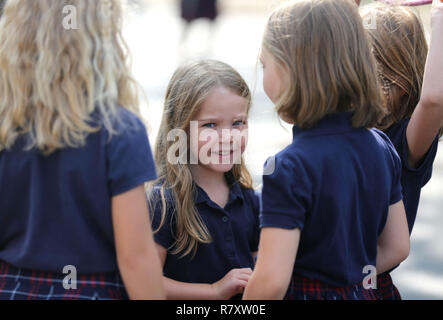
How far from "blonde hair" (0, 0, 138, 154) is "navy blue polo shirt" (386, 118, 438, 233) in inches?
40.6

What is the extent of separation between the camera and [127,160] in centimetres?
166

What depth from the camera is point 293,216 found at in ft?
5.62

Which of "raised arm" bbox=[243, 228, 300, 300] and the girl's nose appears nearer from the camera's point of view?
"raised arm" bbox=[243, 228, 300, 300]

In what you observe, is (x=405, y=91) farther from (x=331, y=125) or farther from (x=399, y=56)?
(x=331, y=125)

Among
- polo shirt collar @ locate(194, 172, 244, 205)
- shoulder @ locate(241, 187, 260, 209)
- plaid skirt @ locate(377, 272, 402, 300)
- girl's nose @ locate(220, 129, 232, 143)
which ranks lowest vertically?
plaid skirt @ locate(377, 272, 402, 300)

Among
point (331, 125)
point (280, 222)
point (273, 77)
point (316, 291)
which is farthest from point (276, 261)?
point (273, 77)

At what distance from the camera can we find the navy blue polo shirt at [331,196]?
1.73 meters

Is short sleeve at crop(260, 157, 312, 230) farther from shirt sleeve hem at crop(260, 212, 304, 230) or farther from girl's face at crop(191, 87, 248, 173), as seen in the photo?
girl's face at crop(191, 87, 248, 173)

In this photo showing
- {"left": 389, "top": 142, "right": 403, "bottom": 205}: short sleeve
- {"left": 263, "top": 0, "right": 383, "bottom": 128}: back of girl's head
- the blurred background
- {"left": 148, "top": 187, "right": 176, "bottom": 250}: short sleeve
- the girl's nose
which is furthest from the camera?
the blurred background

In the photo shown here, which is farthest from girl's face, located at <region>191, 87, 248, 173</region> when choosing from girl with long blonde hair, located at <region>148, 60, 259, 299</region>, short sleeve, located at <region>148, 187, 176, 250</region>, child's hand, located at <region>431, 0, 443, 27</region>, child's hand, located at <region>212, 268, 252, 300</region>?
child's hand, located at <region>431, 0, 443, 27</region>

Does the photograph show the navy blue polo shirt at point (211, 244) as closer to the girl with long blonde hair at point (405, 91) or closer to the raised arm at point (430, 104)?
the girl with long blonde hair at point (405, 91)

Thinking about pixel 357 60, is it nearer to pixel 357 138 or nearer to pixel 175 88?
pixel 357 138

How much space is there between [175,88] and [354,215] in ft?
2.99

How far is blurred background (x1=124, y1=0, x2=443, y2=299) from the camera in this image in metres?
3.90
